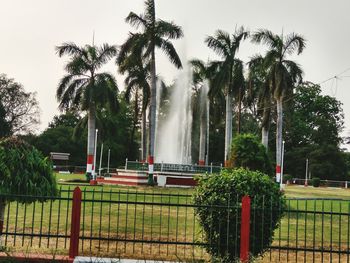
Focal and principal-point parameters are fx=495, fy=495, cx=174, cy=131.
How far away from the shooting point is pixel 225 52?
3838 cm

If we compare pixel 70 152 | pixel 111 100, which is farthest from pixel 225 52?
pixel 70 152

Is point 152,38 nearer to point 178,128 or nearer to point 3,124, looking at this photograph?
point 178,128

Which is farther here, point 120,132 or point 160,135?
point 120,132

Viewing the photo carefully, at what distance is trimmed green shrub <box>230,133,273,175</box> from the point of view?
56.5 feet

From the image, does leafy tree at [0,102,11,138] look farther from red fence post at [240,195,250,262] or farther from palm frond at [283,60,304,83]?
red fence post at [240,195,250,262]

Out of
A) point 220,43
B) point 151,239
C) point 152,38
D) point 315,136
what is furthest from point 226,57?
point 315,136

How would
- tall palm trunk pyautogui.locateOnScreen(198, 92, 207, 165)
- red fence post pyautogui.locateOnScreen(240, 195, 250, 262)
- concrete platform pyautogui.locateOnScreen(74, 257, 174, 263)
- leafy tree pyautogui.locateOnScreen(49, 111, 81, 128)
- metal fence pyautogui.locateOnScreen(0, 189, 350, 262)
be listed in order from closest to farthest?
red fence post pyautogui.locateOnScreen(240, 195, 250, 262)
concrete platform pyautogui.locateOnScreen(74, 257, 174, 263)
metal fence pyautogui.locateOnScreen(0, 189, 350, 262)
tall palm trunk pyautogui.locateOnScreen(198, 92, 207, 165)
leafy tree pyautogui.locateOnScreen(49, 111, 81, 128)

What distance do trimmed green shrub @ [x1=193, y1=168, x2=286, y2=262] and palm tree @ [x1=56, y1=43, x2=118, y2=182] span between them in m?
30.0

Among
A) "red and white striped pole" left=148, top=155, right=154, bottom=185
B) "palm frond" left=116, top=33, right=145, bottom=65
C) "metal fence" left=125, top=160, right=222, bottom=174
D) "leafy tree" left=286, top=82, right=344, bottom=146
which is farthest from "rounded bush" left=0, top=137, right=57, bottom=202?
"leafy tree" left=286, top=82, right=344, bottom=146

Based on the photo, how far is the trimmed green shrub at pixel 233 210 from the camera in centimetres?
889

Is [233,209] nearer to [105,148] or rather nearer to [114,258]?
[114,258]


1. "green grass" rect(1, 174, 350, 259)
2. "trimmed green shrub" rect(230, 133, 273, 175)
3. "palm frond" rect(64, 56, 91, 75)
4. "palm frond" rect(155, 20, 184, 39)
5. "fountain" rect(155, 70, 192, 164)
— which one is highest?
"palm frond" rect(155, 20, 184, 39)

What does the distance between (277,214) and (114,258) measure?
122 inches

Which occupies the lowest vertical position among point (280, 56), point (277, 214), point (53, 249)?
point (53, 249)
